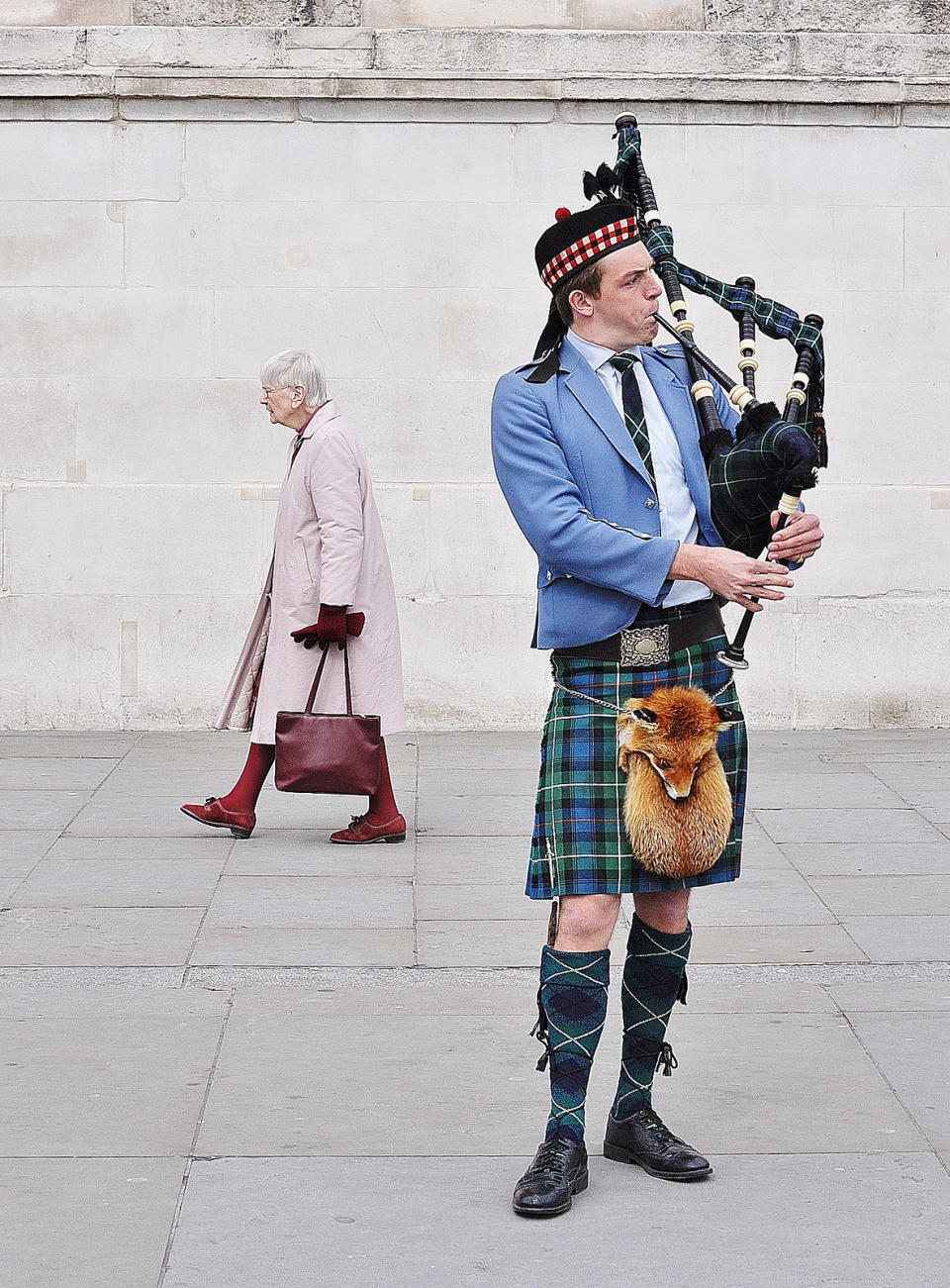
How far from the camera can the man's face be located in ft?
11.2

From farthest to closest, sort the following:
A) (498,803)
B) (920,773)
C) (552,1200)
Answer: (920,773) → (498,803) → (552,1200)

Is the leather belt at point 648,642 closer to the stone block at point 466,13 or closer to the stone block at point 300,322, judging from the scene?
the stone block at point 300,322

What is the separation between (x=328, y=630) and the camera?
641 centimetres

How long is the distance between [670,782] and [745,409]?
76 cm

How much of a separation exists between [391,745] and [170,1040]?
16.3 feet

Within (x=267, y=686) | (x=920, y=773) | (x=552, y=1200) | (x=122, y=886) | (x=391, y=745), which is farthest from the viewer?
(x=391, y=745)

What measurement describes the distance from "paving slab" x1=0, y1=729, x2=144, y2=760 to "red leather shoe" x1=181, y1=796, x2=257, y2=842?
208 cm

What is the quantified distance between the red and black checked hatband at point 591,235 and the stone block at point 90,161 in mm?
6520

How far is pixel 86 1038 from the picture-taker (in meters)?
4.32

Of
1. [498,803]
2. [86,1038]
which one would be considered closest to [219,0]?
[498,803]

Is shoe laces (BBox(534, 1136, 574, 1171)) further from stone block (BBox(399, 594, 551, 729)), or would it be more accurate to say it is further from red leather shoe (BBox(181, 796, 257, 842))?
stone block (BBox(399, 594, 551, 729))

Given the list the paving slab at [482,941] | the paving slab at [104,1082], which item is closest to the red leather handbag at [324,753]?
the paving slab at [482,941]

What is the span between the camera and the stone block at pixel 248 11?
9.38m

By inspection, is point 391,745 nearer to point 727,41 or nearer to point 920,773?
point 920,773
